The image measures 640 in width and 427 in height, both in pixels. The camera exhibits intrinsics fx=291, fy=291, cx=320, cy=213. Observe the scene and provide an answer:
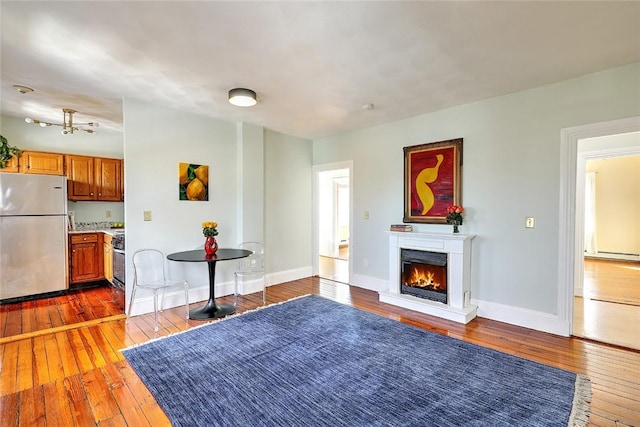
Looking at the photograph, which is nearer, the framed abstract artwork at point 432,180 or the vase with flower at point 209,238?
the vase with flower at point 209,238

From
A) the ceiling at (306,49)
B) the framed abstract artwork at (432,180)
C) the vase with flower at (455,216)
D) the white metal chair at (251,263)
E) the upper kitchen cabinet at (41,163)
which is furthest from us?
the white metal chair at (251,263)

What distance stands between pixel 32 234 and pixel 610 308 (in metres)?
7.94

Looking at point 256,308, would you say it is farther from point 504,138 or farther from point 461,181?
point 504,138

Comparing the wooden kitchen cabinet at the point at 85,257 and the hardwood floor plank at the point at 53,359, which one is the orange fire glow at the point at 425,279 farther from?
the wooden kitchen cabinet at the point at 85,257

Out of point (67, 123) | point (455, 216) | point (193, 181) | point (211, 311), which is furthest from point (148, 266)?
point (455, 216)

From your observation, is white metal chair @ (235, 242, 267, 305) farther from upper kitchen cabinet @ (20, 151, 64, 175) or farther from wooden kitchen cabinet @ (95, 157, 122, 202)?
upper kitchen cabinet @ (20, 151, 64, 175)

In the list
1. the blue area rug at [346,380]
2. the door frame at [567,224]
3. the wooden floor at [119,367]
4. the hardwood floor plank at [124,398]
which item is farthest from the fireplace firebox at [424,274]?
the hardwood floor plank at [124,398]

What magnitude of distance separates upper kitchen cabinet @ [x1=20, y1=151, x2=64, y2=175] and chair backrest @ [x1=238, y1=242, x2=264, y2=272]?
319 centimetres

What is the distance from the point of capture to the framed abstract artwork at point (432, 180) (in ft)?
12.4

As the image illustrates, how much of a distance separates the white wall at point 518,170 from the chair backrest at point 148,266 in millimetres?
3533

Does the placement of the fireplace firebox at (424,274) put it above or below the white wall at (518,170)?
below

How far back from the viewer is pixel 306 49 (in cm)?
236

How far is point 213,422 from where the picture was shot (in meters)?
1.80

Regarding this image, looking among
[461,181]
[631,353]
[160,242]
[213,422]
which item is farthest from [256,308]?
[631,353]
